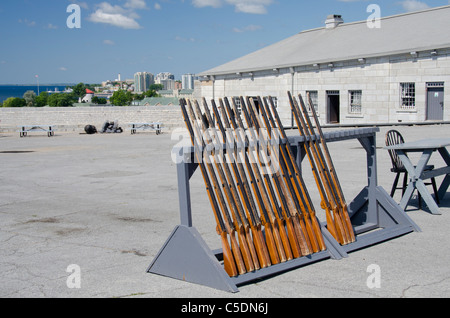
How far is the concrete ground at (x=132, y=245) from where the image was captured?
17.3 feet

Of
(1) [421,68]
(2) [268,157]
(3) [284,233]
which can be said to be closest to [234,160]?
(2) [268,157]

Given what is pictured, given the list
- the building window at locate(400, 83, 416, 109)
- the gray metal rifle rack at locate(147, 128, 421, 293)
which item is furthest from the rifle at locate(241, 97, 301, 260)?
the building window at locate(400, 83, 416, 109)

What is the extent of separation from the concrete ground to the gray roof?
1787 centimetres

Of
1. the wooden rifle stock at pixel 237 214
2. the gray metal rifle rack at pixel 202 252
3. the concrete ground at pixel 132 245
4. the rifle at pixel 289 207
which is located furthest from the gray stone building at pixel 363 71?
the wooden rifle stock at pixel 237 214

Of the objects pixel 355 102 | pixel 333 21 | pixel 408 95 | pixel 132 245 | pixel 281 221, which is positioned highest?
pixel 333 21

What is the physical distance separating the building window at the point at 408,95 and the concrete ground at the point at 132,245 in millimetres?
17025

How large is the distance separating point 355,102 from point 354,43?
400cm

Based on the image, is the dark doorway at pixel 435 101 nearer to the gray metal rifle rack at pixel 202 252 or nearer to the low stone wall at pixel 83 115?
the low stone wall at pixel 83 115

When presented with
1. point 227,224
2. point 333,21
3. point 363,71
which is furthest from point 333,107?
point 227,224

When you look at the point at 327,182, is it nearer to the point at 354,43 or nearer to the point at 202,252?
the point at 202,252

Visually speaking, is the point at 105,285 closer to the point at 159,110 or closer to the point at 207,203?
the point at 207,203

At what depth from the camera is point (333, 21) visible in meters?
40.8

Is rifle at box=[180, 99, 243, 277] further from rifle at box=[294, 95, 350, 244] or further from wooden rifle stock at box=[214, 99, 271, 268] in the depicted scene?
rifle at box=[294, 95, 350, 244]

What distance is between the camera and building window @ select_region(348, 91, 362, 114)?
32.8 metres
